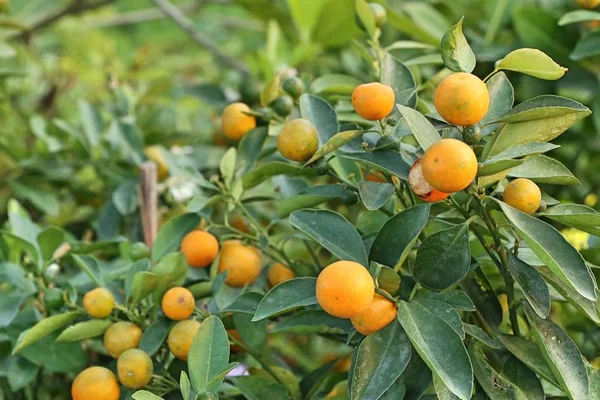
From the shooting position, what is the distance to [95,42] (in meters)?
1.61

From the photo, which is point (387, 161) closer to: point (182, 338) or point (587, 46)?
point (182, 338)

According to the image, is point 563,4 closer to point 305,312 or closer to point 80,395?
point 305,312

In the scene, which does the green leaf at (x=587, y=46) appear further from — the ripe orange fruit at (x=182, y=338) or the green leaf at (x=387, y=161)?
the ripe orange fruit at (x=182, y=338)

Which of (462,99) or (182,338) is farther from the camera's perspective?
(182,338)

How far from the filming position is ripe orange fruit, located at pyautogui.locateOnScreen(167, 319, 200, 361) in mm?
680

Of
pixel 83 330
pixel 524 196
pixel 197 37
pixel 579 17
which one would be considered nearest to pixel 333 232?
pixel 524 196

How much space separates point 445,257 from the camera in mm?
585

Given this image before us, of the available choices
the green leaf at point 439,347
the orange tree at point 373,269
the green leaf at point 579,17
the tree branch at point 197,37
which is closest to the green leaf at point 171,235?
the orange tree at point 373,269

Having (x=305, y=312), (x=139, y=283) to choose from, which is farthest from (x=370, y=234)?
(x=139, y=283)

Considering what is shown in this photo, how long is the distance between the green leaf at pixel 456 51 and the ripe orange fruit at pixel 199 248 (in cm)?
30

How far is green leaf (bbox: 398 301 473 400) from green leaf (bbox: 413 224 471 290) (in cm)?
3

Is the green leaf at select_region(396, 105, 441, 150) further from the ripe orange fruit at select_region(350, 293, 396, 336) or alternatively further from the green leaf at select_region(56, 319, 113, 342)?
the green leaf at select_region(56, 319, 113, 342)

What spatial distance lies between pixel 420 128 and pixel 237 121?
0.96 ft

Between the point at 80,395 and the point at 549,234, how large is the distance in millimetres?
414
